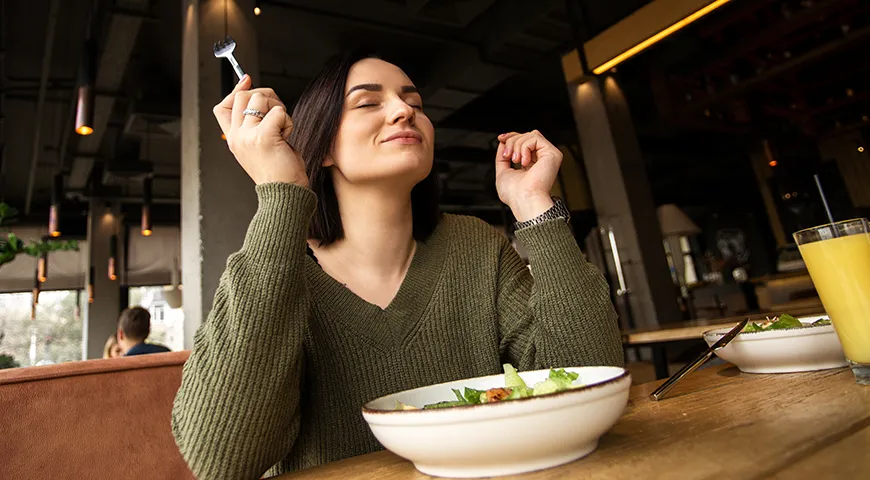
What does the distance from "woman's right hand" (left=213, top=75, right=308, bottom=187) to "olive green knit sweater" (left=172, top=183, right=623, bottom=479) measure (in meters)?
0.05

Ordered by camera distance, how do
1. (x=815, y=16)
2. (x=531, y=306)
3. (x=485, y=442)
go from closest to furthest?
(x=485, y=442) < (x=531, y=306) < (x=815, y=16)

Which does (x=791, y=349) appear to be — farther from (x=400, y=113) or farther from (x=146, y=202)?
(x=146, y=202)

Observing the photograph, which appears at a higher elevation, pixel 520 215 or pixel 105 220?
pixel 105 220

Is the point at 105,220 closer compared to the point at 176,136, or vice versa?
the point at 176,136

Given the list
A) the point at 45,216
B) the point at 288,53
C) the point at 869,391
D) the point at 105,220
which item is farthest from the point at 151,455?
the point at 45,216

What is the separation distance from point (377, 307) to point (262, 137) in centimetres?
38

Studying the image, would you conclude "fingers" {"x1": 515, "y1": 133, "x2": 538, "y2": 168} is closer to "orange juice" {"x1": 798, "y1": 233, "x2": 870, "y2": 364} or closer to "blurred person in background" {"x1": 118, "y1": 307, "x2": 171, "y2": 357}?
"orange juice" {"x1": 798, "y1": 233, "x2": 870, "y2": 364}

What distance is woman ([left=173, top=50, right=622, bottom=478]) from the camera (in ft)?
2.34

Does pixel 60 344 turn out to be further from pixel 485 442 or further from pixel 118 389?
pixel 485 442

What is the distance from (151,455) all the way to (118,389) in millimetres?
218

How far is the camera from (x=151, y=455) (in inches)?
59.6

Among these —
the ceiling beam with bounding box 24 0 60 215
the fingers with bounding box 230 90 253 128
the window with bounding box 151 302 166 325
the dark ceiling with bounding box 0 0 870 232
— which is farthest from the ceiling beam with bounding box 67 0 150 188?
the window with bounding box 151 302 166 325

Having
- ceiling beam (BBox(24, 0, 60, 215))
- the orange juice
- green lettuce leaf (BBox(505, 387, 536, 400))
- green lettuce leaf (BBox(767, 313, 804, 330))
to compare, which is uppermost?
ceiling beam (BBox(24, 0, 60, 215))

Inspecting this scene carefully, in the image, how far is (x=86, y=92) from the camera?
129 inches
